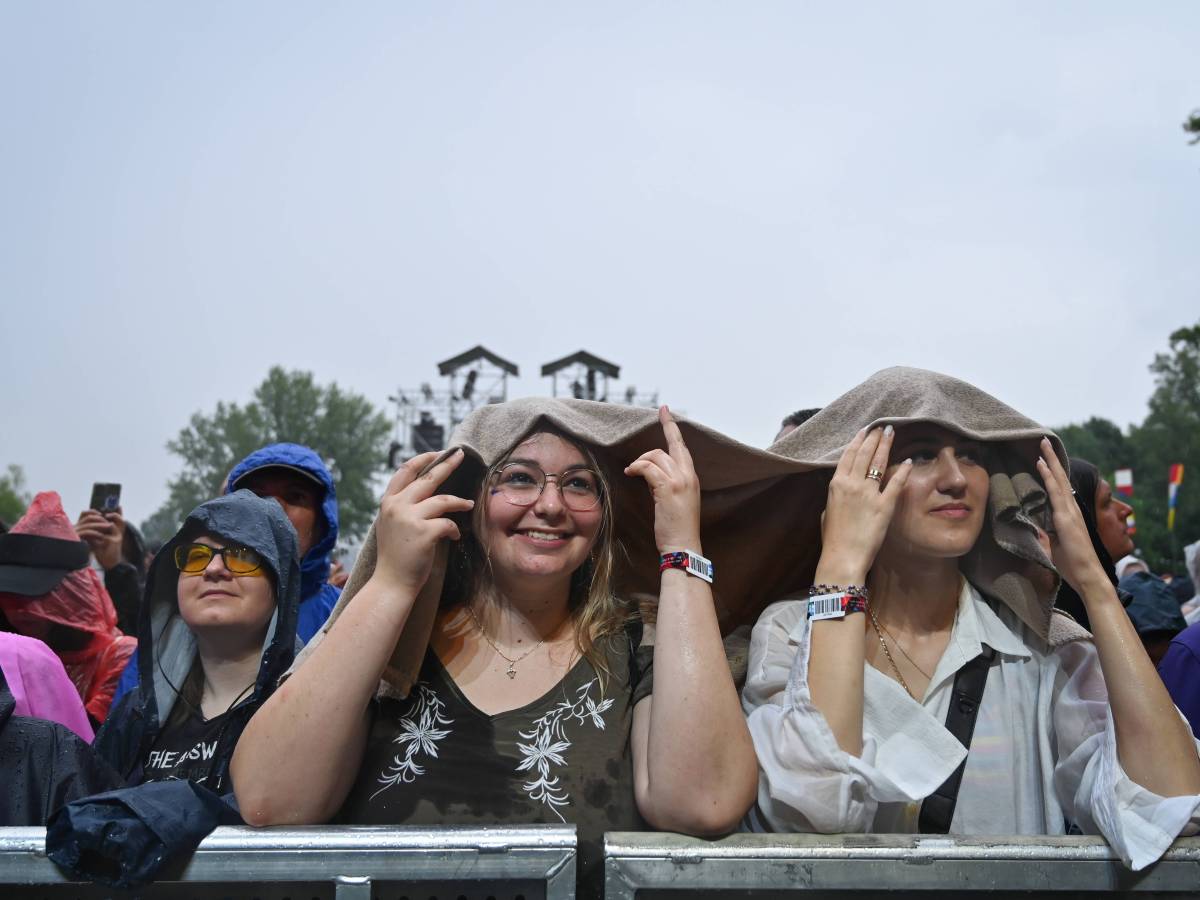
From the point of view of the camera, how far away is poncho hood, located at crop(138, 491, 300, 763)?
8.21 feet

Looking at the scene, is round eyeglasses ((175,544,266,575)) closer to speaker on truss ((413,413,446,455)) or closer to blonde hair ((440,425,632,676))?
blonde hair ((440,425,632,676))

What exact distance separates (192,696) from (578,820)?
1181 millimetres

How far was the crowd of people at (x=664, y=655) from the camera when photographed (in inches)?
74.1

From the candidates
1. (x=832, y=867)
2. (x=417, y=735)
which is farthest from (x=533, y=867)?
(x=417, y=735)

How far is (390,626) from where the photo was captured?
197cm

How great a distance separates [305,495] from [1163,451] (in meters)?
60.5

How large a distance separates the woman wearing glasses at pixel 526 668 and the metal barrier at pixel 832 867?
231 millimetres

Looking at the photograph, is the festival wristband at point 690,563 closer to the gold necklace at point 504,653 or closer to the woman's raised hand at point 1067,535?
the gold necklace at point 504,653

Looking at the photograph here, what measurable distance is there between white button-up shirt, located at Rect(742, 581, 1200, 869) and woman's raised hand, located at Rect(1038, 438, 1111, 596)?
0.71 ft

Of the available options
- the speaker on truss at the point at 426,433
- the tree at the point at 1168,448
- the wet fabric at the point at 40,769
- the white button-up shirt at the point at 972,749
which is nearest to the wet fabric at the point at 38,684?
the wet fabric at the point at 40,769

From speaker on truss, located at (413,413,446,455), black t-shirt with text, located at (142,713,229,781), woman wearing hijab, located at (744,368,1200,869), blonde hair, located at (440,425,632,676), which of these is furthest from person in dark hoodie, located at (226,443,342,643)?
speaker on truss, located at (413,413,446,455)

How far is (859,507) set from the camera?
2096 mm

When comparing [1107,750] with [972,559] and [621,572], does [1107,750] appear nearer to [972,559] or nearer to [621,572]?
[972,559]

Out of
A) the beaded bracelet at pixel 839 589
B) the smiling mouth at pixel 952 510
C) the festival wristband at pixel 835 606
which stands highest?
the smiling mouth at pixel 952 510
